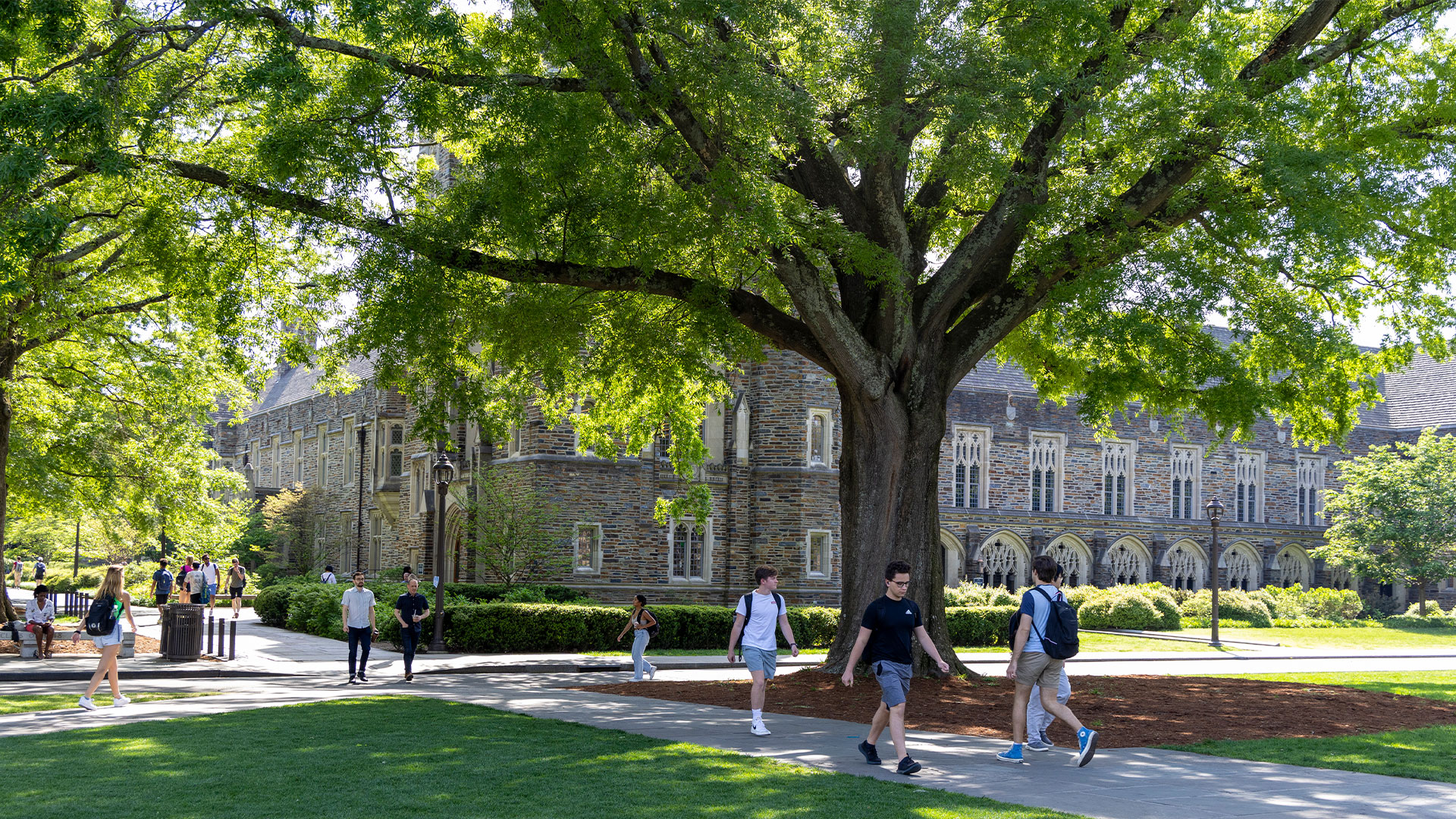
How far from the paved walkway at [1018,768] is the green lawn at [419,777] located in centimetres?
51

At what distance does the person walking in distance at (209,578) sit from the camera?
30703 mm

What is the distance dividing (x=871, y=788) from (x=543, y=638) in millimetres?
16701

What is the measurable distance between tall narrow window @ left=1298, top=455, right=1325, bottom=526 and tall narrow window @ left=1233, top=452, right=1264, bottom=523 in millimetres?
2433

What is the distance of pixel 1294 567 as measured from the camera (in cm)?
5009

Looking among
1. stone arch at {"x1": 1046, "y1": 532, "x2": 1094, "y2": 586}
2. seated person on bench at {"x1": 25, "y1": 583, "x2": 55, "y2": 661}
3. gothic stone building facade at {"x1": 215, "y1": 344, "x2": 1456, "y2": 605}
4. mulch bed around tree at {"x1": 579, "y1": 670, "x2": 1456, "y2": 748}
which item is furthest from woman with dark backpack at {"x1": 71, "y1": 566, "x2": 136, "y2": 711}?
stone arch at {"x1": 1046, "y1": 532, "x2": 1094, "y2": 586}

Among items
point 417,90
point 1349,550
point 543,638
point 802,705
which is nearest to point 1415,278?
point 802,705

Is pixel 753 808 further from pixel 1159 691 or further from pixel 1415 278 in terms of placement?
pixel 1415 278

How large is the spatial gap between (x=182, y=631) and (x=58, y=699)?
6.00 meters

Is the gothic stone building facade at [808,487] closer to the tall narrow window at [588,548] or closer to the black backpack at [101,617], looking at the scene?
the tall narrow window at [588,548]

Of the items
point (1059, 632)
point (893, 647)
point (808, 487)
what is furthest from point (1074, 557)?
point (893, 647)

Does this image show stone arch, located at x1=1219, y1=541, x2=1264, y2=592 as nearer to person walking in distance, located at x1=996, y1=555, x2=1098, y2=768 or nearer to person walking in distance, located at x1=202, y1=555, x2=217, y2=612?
person walking in distance, located at x1=202, y1=555, x2=217, y2=612

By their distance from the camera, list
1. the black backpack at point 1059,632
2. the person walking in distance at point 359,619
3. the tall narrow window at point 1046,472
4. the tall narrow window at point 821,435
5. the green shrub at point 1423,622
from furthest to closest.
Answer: the tall narrow window at point 1046,472
the green shrub at point 1423,622
the tall narrow window at point 821,435
the person walking in distance at point 359,619
the black backpack at point 1059,632

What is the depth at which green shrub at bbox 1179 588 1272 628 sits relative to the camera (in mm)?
40594

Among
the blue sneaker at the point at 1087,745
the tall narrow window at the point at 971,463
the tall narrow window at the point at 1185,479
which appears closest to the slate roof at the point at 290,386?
the tall narrow window at the point at 971,463
